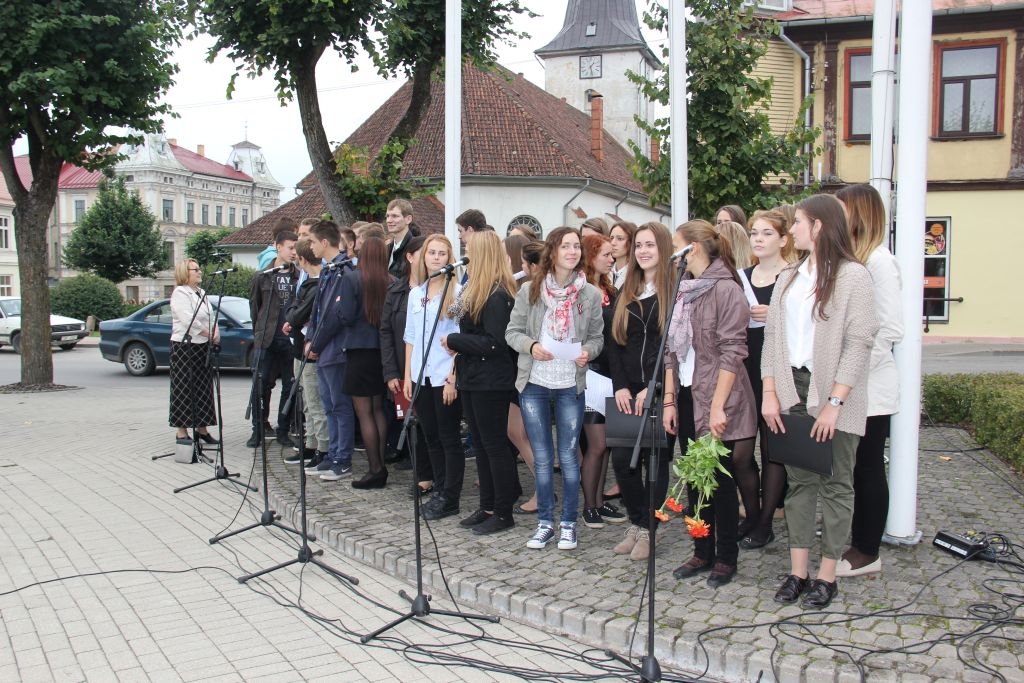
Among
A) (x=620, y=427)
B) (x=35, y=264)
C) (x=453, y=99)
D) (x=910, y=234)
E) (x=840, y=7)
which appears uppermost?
(x=840, y=7)

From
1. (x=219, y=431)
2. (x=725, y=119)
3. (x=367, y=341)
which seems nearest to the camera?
(x=367, y=341)

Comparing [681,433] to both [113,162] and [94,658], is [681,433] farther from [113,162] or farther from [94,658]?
[113,162]

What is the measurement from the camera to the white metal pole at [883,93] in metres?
7.14

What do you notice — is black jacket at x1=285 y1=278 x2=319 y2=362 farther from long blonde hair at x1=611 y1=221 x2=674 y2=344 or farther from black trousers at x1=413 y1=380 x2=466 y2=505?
long blonde hair at x1=611 y1=221 x2=674 y2=344

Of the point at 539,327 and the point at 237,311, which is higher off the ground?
the point at 539,327

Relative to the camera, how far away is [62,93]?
546 inches

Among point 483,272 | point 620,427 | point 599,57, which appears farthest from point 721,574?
point 599,57

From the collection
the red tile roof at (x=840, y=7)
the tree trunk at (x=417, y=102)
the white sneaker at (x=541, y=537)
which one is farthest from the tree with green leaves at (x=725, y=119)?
the red tile roof at (x=840, y=7)

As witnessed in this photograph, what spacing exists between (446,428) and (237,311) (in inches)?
464

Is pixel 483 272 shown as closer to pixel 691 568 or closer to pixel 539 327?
pixel 539 327

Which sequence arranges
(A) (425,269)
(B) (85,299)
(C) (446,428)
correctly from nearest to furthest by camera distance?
1. (C) (446,428)
2. (A) (425,269)
3. (B) (85,299)

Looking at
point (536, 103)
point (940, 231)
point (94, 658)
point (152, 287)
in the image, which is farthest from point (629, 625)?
point (152, 287)

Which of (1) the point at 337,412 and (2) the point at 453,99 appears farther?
(2) the point at 453,99

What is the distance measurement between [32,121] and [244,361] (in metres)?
5.32
